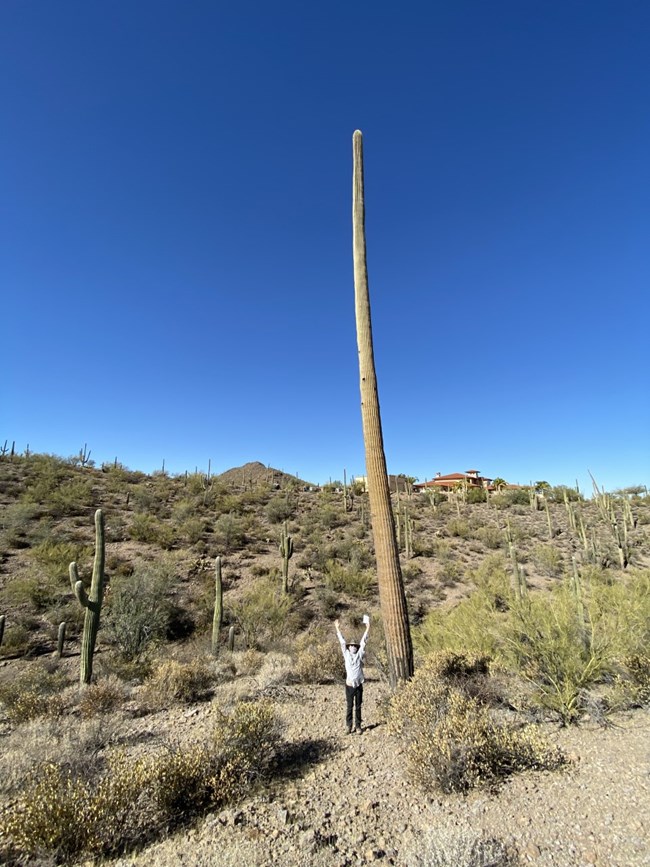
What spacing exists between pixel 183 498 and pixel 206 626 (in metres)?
14.7

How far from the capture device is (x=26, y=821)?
3459mm

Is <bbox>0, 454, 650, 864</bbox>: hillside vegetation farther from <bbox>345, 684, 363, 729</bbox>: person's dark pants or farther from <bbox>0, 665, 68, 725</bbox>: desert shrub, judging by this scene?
<bbox>345, 684, 363, 729</bbox>: person's dark pants

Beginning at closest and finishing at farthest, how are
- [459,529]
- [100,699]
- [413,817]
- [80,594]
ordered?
[413,817] → [100,699] → [80,594] → [459,529]

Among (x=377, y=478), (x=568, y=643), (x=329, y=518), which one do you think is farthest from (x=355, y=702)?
(x=329, y=518)

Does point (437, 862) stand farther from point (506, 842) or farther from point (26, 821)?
point (26, 821)

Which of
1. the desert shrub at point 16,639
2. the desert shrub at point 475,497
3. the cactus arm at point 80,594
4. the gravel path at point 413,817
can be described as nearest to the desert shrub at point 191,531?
the desert shrub at point 16,639

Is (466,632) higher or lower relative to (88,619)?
lower

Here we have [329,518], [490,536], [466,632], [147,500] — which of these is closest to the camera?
[466,632]

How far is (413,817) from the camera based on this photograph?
3963mm

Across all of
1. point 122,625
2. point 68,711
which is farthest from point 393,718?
point 122,625

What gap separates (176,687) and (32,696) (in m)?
2.28

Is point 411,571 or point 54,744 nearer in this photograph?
point 54,744

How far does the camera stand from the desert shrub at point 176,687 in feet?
25.6

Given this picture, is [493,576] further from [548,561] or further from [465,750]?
[465,750]
